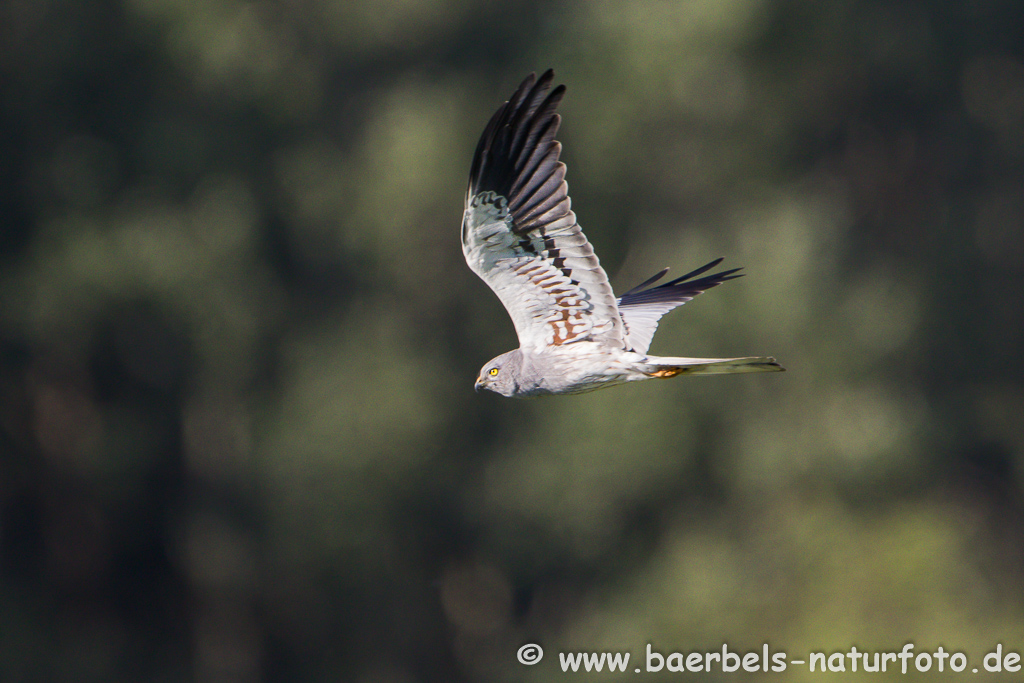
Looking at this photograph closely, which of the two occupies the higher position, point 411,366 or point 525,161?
point 411,366

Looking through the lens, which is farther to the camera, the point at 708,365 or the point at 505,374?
the point at 505,374

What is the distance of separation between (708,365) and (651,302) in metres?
1.71

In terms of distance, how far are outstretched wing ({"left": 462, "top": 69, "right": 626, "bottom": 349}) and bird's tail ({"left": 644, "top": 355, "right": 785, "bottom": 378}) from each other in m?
0.27

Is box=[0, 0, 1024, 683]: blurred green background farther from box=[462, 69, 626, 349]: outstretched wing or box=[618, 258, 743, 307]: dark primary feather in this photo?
box=[462, 69, 626, 349]: outstretched wing

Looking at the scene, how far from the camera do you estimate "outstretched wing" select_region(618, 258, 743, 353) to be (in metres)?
5.30

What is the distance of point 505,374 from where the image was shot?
4.67 meters

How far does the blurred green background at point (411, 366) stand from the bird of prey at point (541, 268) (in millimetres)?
8725

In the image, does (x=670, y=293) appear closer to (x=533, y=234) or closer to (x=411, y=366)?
(x=533, y=234)

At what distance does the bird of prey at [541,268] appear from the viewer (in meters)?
4.04

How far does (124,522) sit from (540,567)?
6775 mm

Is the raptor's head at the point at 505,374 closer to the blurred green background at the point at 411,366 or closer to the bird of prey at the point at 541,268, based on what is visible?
the bird of prey at the point at 541,268

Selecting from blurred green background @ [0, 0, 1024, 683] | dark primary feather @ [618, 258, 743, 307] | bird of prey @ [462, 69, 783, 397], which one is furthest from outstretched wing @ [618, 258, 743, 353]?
blurred green background @ [0, 0, 1024, 683]

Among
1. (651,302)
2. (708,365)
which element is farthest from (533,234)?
(651,302)

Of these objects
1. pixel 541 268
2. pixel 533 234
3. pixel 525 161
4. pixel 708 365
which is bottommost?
pixel 708 365
